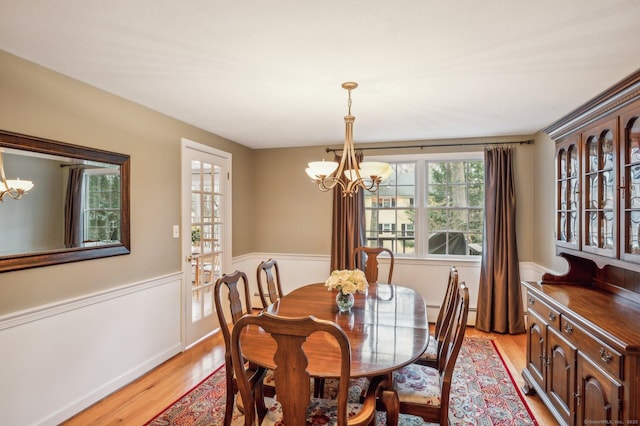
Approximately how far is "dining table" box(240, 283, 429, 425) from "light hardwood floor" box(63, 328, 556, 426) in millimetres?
1110

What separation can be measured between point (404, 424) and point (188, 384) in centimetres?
175

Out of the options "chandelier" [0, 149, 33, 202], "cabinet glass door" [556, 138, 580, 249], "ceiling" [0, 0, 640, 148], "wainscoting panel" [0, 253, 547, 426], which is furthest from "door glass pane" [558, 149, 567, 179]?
"chandelier" [0, 149, 33, 202]

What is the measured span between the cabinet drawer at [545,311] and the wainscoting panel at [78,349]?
3.18 m

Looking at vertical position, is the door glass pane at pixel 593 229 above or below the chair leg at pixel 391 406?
above

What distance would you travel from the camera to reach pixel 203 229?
12.4 ft

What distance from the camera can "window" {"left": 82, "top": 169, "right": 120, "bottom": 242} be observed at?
249 cm

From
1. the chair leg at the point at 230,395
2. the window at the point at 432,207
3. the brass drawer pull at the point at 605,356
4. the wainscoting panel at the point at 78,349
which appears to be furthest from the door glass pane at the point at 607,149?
the wainscoting panel at the point at 78,349

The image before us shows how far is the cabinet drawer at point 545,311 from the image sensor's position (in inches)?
86.7

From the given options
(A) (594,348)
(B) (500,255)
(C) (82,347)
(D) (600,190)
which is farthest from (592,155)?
(C) (82,347)

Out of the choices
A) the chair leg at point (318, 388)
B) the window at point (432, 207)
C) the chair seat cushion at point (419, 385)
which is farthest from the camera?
the window at point (432, 207)

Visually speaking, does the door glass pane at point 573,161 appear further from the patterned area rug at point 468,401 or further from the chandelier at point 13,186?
the chandelier at point 13,186

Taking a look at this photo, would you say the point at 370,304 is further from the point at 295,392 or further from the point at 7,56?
the point at 7,56

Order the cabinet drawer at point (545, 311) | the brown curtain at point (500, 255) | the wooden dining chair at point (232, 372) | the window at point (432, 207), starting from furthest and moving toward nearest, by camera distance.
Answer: the window at point (432, 207) → the brown curtain at point (500, 255) → the cabinet drawer at point (545, 311) → the wooden dining chair at point (232, 372)

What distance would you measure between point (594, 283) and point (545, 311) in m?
0.66
